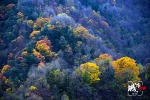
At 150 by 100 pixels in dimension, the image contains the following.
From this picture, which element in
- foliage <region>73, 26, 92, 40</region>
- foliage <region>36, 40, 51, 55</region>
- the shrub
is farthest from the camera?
the shrub

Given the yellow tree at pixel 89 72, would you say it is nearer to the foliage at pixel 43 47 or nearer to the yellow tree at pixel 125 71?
the yellow tree at pixel 125 71

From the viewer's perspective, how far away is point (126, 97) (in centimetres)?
4612

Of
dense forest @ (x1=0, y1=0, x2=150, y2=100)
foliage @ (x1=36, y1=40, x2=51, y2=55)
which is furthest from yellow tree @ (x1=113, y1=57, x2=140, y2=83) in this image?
foliage @ (x1=36, y1=40, x2=51, y2=55)

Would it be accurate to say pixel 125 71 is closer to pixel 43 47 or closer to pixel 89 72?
pixel 89 72

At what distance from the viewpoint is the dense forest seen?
47219 mm

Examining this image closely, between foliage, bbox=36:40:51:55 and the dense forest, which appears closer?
the dense forest

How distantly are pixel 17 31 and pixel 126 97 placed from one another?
3815cm

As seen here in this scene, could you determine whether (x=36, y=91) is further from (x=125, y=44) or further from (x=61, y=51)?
(x=125, y=44)

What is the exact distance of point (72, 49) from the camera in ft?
204

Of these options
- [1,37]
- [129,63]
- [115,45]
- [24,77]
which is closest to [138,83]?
[129,63]

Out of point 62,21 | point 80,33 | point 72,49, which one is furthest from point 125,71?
point 62,21

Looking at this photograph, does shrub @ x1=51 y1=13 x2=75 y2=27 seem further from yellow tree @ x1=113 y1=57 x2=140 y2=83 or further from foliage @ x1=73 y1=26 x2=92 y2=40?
yellow tree @ x1=113 y1=57 x2=140 y2=83

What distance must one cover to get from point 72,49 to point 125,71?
1705cm

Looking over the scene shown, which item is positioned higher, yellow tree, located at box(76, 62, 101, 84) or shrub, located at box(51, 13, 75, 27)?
shrub, located at box(51, 13, 75, 27)
